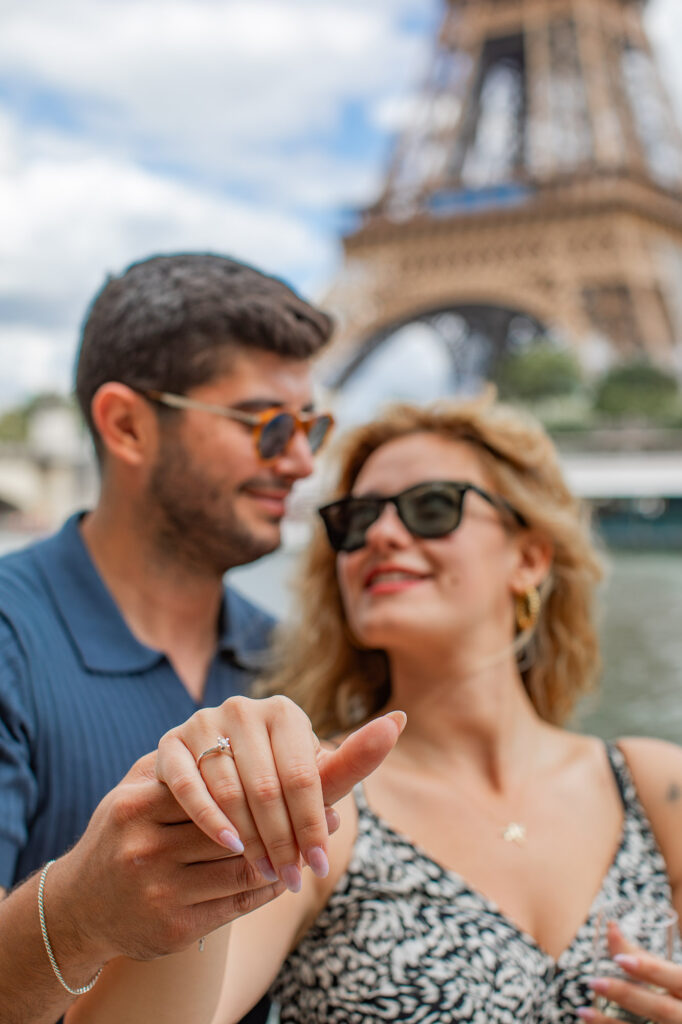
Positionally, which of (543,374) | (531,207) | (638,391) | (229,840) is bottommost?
(229,840)

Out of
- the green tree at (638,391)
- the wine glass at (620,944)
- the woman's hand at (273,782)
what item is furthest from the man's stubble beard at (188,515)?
the green tree at (638,391)

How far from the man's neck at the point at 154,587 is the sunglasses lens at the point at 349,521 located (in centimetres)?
24

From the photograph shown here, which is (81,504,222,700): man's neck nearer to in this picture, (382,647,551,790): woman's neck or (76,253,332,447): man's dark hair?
(76,253,332,447): man's dark hair

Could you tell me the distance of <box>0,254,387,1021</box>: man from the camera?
1601mm

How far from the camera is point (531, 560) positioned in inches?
80.4

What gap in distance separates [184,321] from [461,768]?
949 mm

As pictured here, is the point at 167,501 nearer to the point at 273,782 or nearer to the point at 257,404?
the point at 257,404

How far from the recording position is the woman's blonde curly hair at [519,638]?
2018mm

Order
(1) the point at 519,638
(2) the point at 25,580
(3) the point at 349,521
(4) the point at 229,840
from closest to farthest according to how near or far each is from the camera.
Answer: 1. (4) the point at 229,840
2. (2) the point at 25,580
3. (3) the point at 349,521
4. (1) the point at 519,638

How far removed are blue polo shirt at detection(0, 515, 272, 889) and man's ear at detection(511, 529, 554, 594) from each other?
2.14 feet

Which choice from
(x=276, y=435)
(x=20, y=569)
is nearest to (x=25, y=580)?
(x=20, y=569)

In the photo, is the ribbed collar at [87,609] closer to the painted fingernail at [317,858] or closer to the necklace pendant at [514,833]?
the necklace pendant at [514,833]

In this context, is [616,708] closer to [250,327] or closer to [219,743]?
[250,327]

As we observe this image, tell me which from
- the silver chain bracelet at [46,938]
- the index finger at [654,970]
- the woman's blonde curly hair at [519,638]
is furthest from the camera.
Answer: the woman's blonde curly hair at [519,638]
